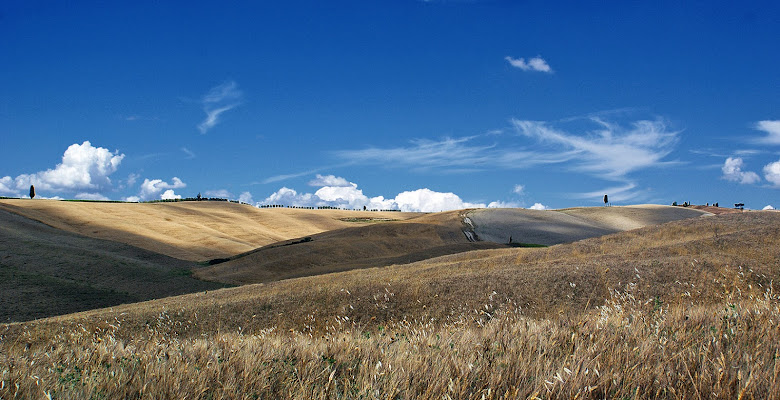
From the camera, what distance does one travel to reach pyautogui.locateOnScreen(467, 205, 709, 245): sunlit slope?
58347mm

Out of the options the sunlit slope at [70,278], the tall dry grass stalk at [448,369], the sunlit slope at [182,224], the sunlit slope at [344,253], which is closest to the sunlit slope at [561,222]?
the sunlit slope at [344,253]

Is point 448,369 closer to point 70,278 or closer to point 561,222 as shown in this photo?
point 70,278

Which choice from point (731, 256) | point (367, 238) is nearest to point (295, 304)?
point (731, 256)

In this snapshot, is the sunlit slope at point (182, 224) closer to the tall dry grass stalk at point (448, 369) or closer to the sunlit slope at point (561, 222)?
the sunlit slope at point (561, 222)

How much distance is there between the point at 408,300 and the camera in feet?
49.3

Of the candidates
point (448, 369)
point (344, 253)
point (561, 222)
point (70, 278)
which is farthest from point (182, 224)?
point (448, 369)

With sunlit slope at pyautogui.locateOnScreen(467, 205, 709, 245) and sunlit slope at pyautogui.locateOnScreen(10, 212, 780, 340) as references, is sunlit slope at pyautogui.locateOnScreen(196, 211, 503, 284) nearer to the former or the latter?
sunlit slope at pyautogui.locateOnScreen(467, 205, 709, 245)

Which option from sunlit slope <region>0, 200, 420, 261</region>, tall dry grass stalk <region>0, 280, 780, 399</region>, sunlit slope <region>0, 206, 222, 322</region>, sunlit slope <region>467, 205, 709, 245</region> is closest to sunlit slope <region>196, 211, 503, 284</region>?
sunlit slope <region>0, 206, 222, 322</region>

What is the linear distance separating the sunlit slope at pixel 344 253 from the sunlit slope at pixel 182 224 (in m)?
10.5

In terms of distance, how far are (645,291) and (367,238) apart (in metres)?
36.9

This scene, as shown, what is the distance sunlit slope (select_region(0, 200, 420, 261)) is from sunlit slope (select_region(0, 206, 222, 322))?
29.4 ft

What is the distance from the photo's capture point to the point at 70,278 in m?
30.9

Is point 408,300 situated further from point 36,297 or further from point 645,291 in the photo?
point 36,297

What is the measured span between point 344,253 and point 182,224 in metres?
33.0
